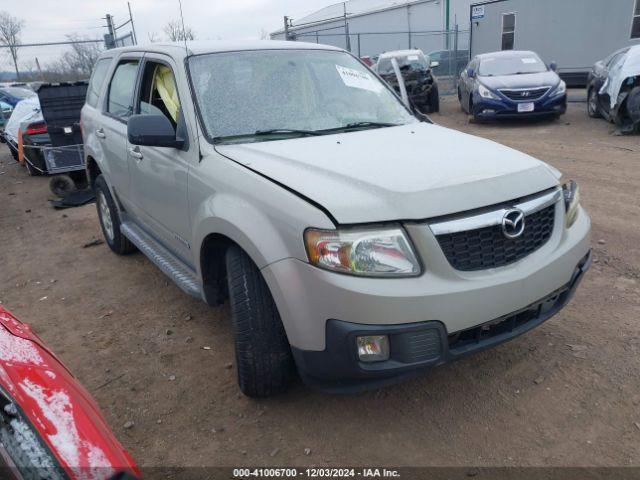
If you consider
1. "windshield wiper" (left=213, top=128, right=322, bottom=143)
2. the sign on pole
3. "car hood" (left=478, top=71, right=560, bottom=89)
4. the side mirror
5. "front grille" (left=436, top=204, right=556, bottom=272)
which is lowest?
"car hood" (left=478, top=71, right=560, bottom=89)

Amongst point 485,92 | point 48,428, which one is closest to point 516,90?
point 485,92

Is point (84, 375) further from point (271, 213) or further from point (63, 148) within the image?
point (63, 148)

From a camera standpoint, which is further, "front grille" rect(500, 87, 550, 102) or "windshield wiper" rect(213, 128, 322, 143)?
"front grille" rect(500, 87, 550, 102)

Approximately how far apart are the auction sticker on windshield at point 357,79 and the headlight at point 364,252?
176 cm

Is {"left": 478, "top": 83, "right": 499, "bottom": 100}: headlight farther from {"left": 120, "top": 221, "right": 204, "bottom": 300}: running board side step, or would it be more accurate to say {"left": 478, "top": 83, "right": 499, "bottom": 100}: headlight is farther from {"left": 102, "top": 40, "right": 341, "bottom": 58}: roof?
{"left": 120, "top": 221, "right": 204, "bottom": 300}: running board side step

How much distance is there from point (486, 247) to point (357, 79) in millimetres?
1870

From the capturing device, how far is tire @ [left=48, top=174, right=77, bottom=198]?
8.03 m

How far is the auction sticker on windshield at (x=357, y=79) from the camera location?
359 centimetres

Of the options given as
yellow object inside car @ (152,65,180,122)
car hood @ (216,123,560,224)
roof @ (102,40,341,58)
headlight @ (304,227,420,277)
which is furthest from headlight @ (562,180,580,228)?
yellow object inside car @ (152,65,180,122)

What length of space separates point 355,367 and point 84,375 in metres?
1.91

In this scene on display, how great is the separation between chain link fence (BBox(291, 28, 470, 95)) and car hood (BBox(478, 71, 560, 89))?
28.7 ft

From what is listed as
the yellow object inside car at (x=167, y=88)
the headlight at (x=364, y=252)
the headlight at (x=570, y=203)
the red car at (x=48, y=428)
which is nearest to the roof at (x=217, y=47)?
the yellow object inside car at (x=167, y=88)

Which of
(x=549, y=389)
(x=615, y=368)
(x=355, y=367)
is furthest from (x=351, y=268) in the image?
(x=615, y=368)

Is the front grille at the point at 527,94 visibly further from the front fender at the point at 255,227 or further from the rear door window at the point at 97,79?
the front fender at the point at 255,227
